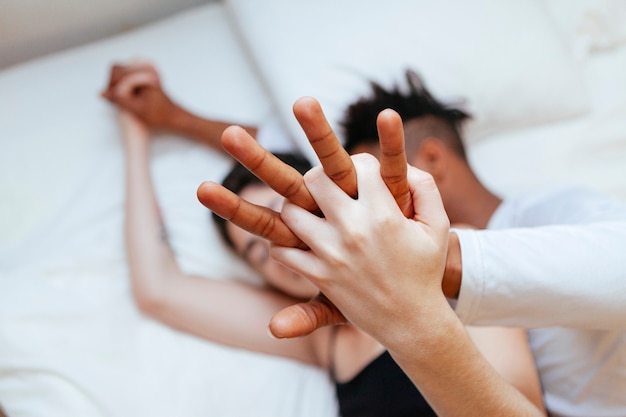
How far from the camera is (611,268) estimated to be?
0.70 m

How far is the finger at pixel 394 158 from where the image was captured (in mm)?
515

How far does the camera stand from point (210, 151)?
3.95 ft

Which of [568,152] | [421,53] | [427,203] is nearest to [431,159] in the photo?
[421,53]

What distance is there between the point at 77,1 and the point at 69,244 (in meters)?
0.54

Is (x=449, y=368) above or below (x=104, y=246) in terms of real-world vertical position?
below

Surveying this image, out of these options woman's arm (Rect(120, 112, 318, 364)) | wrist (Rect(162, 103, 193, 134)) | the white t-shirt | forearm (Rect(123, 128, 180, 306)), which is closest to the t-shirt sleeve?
the white t-shirt

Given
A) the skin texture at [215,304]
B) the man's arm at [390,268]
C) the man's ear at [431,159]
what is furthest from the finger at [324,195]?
the man's ear at [431,159]

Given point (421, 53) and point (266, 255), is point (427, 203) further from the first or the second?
point (421, 53)

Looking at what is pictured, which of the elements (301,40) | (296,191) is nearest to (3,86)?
(301,40)

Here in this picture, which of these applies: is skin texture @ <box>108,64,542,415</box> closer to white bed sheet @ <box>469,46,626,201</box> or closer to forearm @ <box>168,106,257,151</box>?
forearm @ <box>168,106,257,151</box>

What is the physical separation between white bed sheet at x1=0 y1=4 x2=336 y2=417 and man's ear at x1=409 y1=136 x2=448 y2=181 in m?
0.38

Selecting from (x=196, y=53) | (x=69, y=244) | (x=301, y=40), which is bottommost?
(x=69, y=244)

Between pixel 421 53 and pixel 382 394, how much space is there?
64cm

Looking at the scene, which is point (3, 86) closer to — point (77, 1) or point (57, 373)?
point (77, 1)
